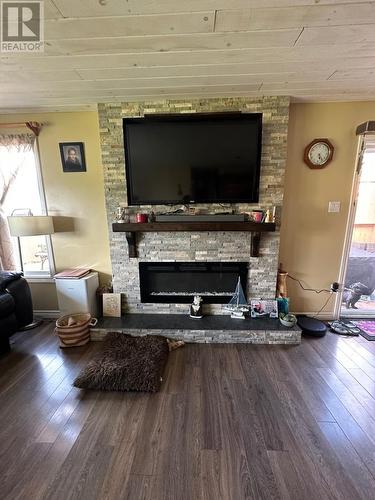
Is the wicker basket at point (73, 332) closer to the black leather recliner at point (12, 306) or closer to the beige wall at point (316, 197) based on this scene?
the black leather recliner at point (12, 306)

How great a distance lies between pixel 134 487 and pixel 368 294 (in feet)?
10.1

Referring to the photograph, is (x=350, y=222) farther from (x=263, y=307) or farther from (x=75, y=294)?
(x=75, y=294)

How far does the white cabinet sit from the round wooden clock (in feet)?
8.89

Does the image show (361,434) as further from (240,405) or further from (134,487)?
(134,487)

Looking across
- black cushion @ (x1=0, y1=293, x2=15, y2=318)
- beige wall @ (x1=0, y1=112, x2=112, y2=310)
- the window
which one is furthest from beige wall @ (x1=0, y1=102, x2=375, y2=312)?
black cushion @ (x1=0, y1=293, x2=15, y2=318)

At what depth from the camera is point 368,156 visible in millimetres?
2562

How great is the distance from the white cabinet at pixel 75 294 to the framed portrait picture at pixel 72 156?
48.6 inches

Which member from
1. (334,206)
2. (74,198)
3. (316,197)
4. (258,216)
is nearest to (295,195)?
(316,197)

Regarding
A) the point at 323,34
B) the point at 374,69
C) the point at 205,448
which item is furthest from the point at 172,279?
the point at 374,69

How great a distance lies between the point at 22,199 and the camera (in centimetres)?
275

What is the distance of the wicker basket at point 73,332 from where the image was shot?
2.29m

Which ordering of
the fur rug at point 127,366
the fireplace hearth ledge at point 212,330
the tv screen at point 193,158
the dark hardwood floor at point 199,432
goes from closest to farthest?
the dark hardwood floor at point 199,432 < the fur rug at point 127,366 < the tv screen at point 193,158 < the fireplace hearth ledge at point 212,330

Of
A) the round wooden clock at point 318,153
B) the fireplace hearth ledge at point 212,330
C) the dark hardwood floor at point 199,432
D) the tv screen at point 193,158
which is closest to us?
the dark hardwood floor at point 199,432

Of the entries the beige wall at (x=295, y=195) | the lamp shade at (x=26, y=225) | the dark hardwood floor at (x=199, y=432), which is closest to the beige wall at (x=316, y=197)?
the beige wall at (x=295, y=195)
